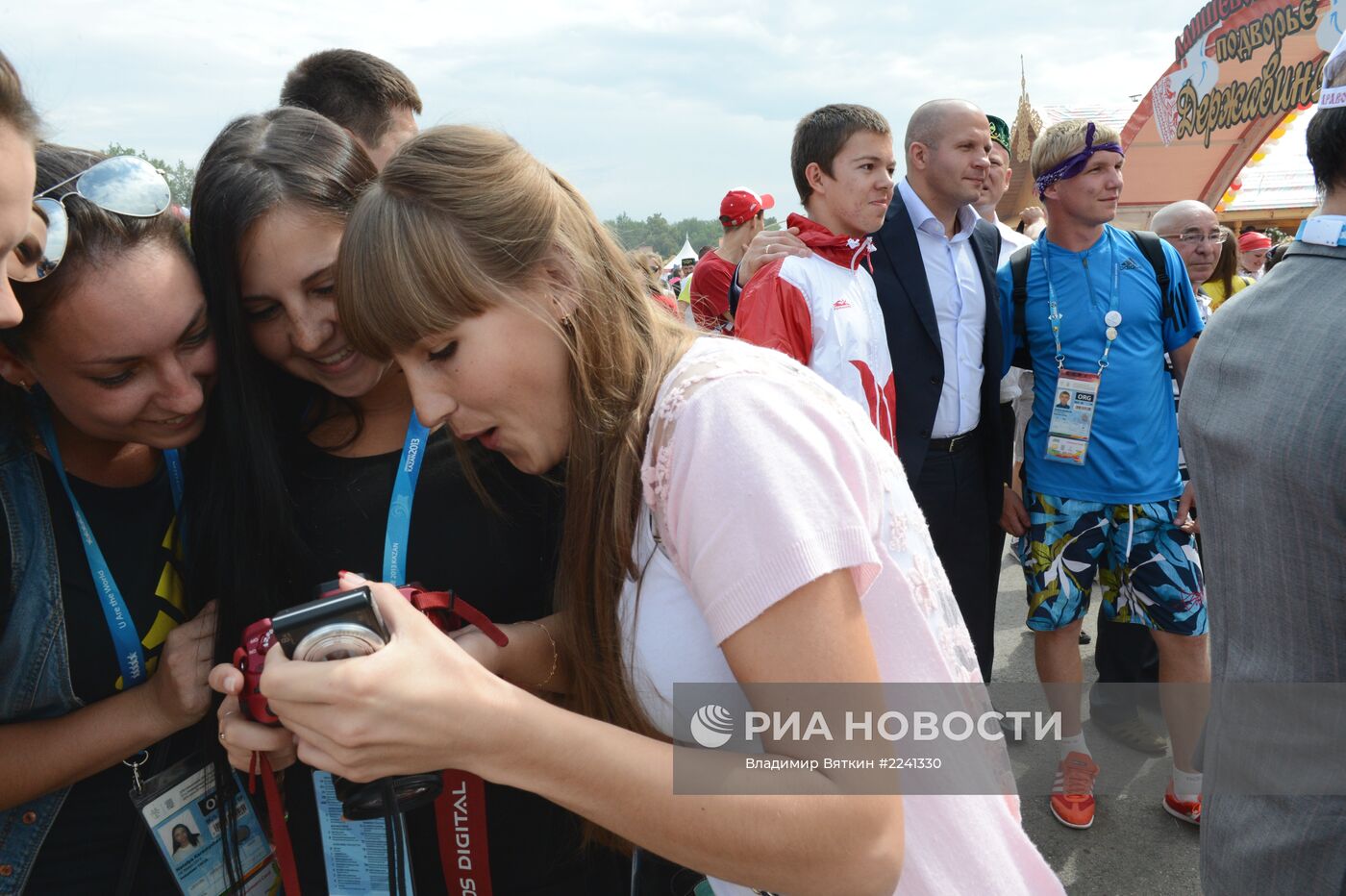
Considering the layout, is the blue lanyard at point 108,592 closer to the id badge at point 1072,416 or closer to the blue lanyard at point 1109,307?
the id badge at point 1072,416

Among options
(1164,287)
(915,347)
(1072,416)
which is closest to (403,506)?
(915,347)

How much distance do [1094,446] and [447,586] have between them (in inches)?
105

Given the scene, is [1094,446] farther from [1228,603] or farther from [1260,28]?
[1260,28]

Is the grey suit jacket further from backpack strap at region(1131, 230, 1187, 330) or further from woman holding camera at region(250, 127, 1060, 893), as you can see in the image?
backpack strap at region(1131, 230, 1187, 330)

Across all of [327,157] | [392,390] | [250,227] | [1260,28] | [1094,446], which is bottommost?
[1094,446]

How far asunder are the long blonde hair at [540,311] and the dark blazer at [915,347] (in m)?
2.31

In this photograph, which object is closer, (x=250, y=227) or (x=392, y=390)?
(x=250, y=227)

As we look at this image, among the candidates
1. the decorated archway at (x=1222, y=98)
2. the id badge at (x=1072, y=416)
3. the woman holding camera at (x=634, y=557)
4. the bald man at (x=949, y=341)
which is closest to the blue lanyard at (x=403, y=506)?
the woman holding camera at (x=634, y=557)

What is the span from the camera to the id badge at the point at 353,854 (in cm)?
145

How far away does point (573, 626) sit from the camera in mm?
1234

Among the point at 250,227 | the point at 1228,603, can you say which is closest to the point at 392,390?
the point at 250,227

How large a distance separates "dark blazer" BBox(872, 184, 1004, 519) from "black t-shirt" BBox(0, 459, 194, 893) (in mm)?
2566

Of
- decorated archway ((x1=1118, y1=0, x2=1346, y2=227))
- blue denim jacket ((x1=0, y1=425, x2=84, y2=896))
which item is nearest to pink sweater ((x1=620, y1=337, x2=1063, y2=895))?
blue denim jacket ((x1=0, y1=425, x2=84, y2=896))

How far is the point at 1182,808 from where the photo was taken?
122 inches
